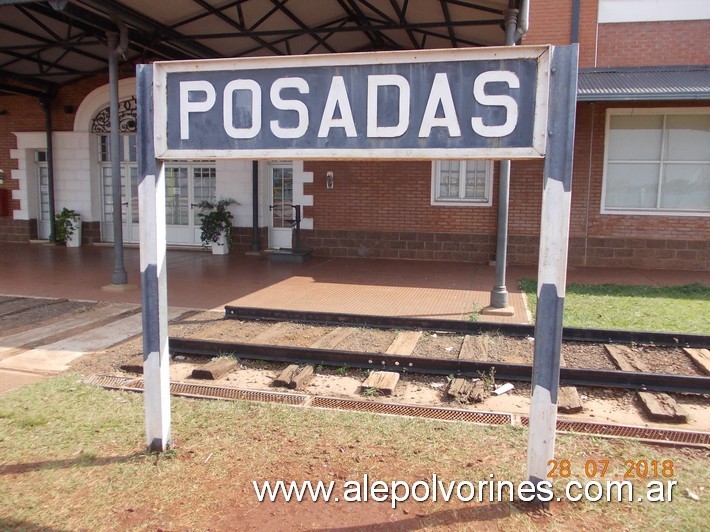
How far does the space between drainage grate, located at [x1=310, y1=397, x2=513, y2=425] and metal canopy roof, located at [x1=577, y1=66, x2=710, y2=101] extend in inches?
296

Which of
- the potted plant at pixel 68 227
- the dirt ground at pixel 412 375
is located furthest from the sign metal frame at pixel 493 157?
the potted plant at pixel 68 227

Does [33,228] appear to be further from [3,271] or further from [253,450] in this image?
[253,450]

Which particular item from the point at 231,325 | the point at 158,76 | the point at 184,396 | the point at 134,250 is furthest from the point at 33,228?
the point at 158,76

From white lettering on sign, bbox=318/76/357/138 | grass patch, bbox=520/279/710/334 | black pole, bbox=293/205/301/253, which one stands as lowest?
grass patch, bbox=520/279/710/334

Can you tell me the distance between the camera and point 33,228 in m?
17.0

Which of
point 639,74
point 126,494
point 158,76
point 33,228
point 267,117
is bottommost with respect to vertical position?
point 126,494

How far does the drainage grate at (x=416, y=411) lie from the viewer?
14.6 ft

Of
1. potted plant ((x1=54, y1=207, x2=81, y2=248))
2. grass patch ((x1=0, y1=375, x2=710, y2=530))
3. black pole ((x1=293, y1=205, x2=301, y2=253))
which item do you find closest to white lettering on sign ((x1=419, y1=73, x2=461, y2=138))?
grass patch ((x1=0, y1=375, x2=710, y2=530))

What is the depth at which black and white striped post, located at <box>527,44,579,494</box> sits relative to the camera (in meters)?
3.03

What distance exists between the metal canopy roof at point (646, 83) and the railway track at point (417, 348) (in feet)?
17.4

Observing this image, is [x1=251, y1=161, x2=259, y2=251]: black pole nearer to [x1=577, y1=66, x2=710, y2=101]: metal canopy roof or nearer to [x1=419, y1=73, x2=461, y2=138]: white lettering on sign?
[x1=577, y1=66, x2=710, y2=101]: metal canopy roof

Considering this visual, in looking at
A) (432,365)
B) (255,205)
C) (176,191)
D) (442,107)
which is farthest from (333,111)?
(176,191)

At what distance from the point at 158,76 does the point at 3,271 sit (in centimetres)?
1017

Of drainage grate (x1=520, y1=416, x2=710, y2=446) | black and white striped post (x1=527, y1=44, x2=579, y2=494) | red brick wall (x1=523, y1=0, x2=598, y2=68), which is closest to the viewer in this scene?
black and white striped post (x1=527, y1=44, x2=579, y2=494)
